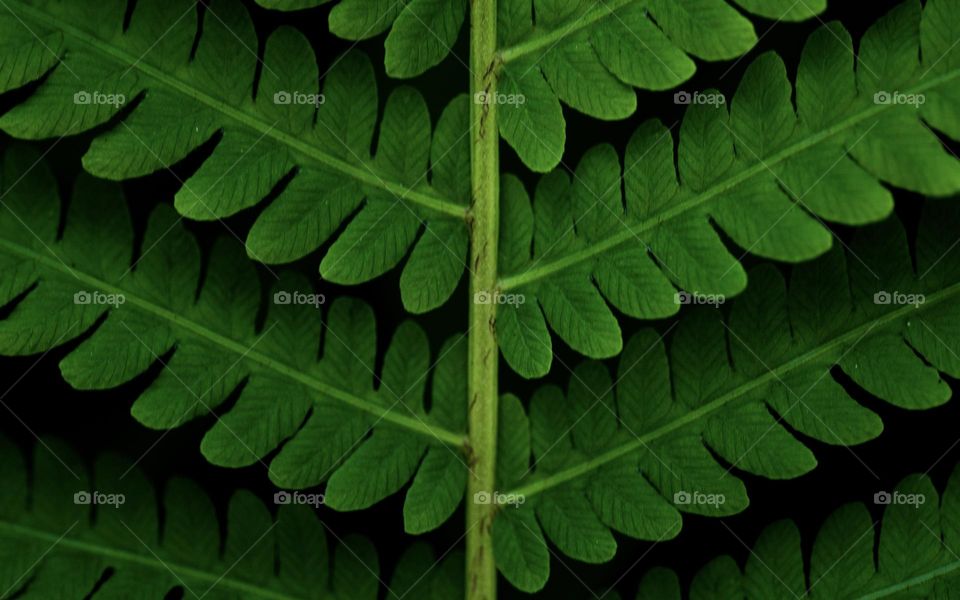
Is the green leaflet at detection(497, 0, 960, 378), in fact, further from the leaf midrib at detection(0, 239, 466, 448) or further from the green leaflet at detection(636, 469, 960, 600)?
the green leaflet at detection(636, 469, 960, 600)

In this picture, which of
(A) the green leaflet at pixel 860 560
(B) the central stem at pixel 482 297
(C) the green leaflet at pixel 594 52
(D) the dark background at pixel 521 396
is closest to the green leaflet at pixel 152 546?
(B) the central stem at pixel 482 297

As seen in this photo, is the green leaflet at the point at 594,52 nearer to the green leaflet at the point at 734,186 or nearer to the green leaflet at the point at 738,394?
the green leaflet at the point at 734,186

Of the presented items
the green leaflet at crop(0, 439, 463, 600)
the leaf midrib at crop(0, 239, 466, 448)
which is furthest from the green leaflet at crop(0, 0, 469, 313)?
the green leaflet at crop(0, 439, 463, 600)

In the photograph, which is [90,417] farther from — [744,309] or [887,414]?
[887,414]

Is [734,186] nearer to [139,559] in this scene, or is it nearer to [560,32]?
[560,32]

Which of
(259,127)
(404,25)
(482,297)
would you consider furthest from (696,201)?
(259,127)

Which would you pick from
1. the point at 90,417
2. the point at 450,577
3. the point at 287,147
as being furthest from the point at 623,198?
the point at 90,417
